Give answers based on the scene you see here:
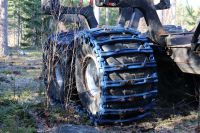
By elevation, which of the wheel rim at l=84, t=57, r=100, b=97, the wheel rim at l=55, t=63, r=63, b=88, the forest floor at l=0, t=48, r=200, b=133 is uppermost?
the wheel rim at l=84, t=57, r=100, b=97

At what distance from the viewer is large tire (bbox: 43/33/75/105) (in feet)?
21.2

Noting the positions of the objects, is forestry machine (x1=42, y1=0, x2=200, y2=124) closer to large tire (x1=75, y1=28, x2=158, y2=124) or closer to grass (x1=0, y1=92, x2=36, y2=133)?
large tire (x1=75, y1=28, x2=158, y2=124)

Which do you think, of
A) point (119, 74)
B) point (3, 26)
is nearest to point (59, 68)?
Answer: point (119, 74)

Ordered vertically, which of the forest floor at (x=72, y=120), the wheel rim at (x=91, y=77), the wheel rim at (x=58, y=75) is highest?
the wheel rim at (x=91, y=77)

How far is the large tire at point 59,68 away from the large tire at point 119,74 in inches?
25.4

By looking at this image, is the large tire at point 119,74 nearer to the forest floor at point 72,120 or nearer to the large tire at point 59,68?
the forest floor at point 72,120

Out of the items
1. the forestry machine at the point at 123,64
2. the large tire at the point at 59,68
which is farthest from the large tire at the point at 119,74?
the large tire at the point at 59,68

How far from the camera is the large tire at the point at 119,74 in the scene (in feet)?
17.3

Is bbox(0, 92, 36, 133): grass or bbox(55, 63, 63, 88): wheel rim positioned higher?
bbox(55, 63, 63, 88): wheel rim

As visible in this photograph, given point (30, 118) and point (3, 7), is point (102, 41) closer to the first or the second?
point (30, 118)

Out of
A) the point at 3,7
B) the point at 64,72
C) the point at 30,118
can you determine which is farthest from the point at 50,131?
the point at 3,7

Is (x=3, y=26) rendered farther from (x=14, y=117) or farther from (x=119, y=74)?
(x=119, y=74)

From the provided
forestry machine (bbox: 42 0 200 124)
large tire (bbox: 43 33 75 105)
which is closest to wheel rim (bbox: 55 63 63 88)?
large tire (bbox: 43 33 75 105)

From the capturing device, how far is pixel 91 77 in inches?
238
